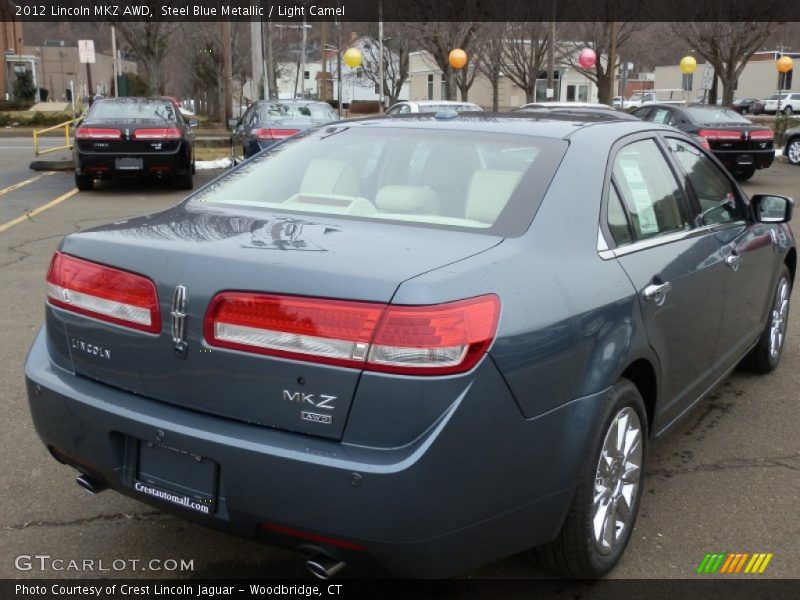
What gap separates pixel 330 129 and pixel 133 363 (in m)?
1.63

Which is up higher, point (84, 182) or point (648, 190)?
point (648, 190)

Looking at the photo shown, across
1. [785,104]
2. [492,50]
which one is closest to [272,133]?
[492,50]

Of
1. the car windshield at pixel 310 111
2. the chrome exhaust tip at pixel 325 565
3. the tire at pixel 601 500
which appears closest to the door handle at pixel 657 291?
the tire at pixel 601 500

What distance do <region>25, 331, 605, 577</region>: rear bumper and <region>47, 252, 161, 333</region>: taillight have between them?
260mm

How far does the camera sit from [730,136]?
645 inches

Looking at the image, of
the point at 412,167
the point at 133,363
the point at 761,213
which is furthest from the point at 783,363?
the point at 133,363

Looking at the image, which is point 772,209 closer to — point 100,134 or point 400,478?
point 400,478

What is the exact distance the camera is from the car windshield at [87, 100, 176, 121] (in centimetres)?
1452

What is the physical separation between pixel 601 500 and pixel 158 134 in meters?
12.3

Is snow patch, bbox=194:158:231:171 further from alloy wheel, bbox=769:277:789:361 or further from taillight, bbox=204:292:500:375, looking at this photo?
taillight, bbox=204:292:500:375

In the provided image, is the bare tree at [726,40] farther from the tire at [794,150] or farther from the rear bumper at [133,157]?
the rear bumper at [133,157]

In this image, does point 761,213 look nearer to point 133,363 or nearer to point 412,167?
point 412,167

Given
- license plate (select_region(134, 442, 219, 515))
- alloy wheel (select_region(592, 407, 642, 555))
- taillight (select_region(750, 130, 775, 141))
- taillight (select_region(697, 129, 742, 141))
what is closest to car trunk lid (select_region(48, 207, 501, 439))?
license plate (select_region(134, 442, 219, 515))
